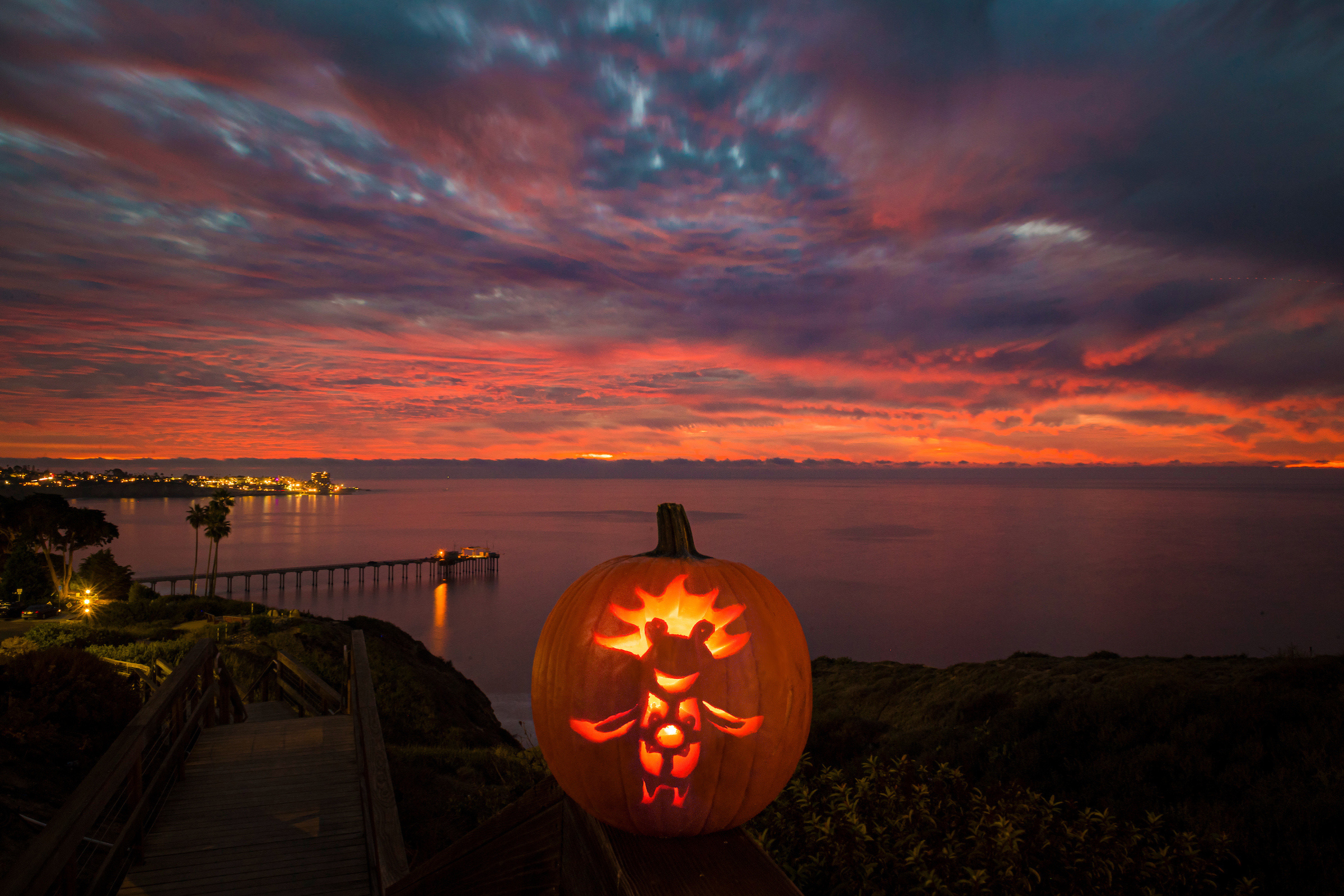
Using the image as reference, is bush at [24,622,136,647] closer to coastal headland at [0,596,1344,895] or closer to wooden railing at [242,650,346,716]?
wooden railing at [242,650,346,716]

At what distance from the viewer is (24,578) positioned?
123 ft

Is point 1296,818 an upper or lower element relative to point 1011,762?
upper

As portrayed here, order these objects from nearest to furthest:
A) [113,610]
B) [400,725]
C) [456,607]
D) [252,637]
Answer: [400,725] → [252,637] → [113,610] → [456,607]

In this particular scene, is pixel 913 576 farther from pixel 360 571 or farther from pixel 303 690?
pixel 303 690

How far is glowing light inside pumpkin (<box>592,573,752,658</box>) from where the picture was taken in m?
1.89

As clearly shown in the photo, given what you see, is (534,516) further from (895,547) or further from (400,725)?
(400,725)

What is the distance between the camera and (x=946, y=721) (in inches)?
441

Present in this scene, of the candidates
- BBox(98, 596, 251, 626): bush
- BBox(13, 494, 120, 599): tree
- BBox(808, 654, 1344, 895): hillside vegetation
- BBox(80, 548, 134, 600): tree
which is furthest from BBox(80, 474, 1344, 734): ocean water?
BBox(13, 494, 120, 599): tree

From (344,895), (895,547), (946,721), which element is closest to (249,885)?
(344,895)

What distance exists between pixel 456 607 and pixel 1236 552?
10090 cm

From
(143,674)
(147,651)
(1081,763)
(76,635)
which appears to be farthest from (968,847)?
(76,635)

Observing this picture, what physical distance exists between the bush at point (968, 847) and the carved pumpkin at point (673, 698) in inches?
93.4

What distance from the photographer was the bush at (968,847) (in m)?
3.67

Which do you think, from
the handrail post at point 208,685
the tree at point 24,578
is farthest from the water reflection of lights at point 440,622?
the handrail post at point 208,685
